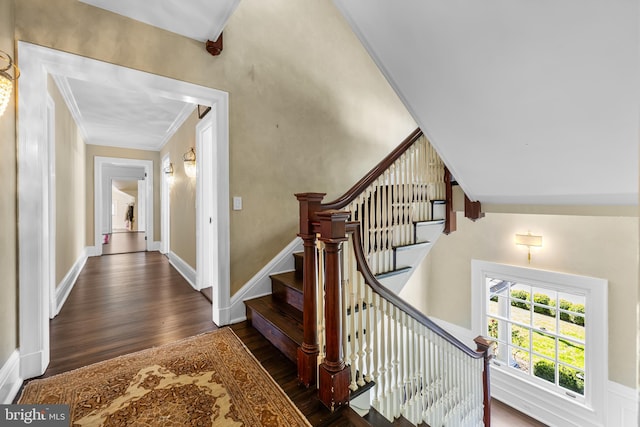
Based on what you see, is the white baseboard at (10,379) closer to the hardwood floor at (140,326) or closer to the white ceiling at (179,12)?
the hardwood floor at (140,326)

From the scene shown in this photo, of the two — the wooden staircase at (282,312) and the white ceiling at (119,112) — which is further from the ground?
the white ceiling at (119,112)

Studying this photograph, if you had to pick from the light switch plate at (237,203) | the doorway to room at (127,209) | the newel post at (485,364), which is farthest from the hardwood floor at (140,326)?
the doorway to room at (127,209)

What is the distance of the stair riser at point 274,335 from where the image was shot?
1920 millimetres

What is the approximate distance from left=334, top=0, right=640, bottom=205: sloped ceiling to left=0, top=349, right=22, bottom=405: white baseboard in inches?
118

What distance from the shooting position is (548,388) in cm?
363

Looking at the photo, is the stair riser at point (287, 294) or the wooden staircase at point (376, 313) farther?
the stair riser at point (287, 294)

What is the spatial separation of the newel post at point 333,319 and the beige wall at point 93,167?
5.94 metres

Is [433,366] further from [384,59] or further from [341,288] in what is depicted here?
[384,59]

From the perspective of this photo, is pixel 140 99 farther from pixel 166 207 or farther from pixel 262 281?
pixel 262 281

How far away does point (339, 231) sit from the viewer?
1.56 metres

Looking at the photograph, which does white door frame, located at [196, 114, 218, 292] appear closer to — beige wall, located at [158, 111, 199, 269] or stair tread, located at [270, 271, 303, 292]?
beige wall, located at [158, 111, 199, 269]

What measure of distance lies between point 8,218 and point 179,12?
180cm

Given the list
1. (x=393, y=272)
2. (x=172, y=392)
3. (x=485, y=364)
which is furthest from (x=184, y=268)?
(x=485, y=364)

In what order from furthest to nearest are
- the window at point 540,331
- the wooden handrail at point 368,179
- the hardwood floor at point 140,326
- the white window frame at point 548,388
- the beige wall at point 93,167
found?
the beige wall at point 93,167
the window at point 540,331
the white window frame at point 548,388
the wooden handrail at point 368,179
the hardwood floor at point 140,326
